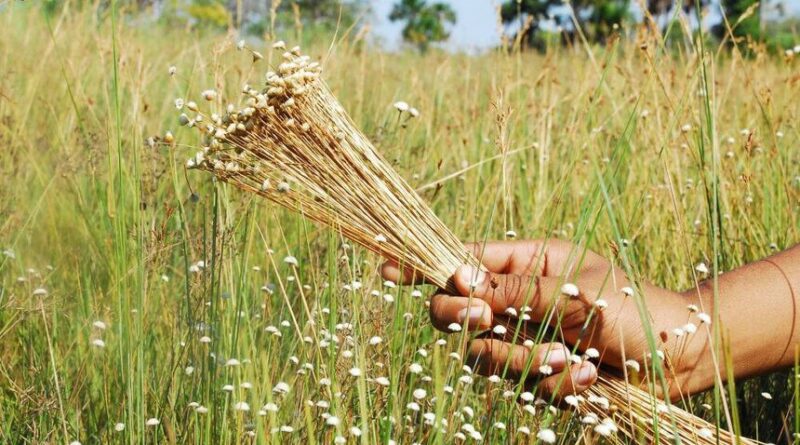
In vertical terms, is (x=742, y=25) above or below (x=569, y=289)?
above

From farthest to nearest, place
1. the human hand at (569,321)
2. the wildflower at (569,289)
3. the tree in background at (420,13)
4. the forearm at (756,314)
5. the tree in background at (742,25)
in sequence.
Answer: the tree in background at (420,13) < the tree in background at (742,25) < the forearm at (756,314) < the human hand at (569,321) < the wildflower at (569,289)

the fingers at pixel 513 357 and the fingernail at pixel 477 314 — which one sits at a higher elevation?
the fingernail at pixel 477 314

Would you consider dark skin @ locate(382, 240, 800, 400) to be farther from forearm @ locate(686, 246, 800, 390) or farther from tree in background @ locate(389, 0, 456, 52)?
tree in background @ locate(389, 0, 456, 52)

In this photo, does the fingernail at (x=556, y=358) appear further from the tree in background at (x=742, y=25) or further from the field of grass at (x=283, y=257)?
the tree in background at (x=742, y=25)

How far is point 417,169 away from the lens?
3.12 meters

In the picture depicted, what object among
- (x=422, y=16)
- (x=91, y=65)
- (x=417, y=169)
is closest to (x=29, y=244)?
(x=417, y=169)

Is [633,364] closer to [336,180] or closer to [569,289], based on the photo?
[569,289]

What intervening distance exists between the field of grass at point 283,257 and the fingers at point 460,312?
0.06 m

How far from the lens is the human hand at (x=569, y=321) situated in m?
1.52

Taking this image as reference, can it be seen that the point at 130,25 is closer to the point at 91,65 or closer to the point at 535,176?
the point at 91,65

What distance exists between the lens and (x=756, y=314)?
164cm

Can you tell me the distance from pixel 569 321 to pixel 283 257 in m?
1.07

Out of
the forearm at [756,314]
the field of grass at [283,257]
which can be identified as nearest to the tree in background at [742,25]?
the field of grass at [283,257]

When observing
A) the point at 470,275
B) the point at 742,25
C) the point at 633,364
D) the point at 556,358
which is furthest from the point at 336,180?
the point at 742,25
